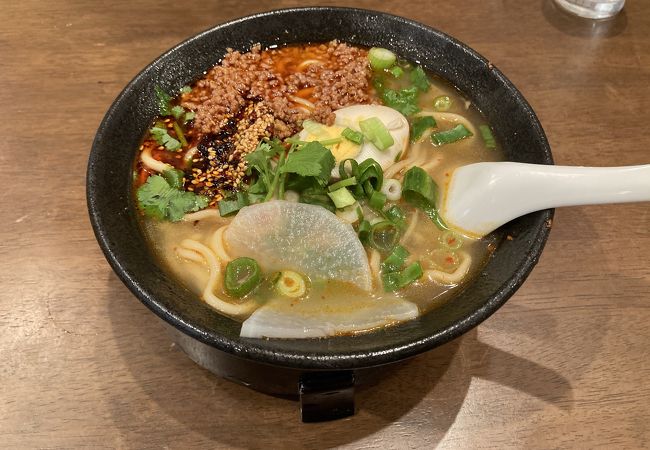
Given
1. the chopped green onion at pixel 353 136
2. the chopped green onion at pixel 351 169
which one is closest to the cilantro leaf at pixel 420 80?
the chopped green onion at pixel 353 136

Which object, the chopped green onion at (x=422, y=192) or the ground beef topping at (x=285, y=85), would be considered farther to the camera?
the ground beef topping at (x=285, y=85)

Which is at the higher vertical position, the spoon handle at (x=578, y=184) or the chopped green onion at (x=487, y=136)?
the spoon handle at (x=578, y=184)

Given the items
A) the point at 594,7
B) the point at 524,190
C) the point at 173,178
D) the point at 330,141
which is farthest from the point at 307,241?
the point at 594,7

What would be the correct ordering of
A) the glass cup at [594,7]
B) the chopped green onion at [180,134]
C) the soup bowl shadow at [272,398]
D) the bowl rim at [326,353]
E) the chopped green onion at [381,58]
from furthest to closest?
the glass cup at [594,7] < the chopped green onion at [381,58] < the chopped green onion at [180,134] < the soup bowl shadow at [272,398] < the bowl rim at [326,353]

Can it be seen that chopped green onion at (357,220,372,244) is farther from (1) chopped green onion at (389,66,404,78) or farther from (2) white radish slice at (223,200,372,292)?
(1) chopped green onion at (389,66,404,78)

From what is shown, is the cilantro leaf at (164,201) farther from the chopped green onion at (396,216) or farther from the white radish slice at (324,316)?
the chopped green onion at (396,216)

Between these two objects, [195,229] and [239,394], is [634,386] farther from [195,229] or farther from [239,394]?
[195,229]
